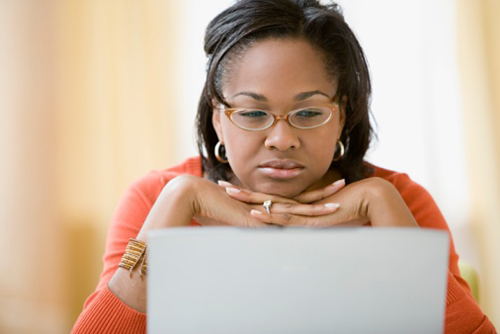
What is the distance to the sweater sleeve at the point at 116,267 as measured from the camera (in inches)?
48.7

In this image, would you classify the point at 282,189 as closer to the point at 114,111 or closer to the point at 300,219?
the point at 300,219

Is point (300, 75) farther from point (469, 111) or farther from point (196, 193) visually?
point (469, 111)

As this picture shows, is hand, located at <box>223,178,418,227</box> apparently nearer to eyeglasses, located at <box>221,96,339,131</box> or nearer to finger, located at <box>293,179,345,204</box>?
finger, located at <box>293,179,345,204</box>

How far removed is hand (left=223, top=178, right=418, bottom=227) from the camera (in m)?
1.28

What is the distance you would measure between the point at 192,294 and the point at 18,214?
1.93 meters

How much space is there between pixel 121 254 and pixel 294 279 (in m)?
0.82

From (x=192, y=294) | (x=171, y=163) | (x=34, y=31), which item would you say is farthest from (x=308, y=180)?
(x=34, y=31)

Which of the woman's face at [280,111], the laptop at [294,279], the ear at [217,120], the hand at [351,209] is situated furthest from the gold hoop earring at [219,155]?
the laptop at [294,279]

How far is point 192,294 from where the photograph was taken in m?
0.77

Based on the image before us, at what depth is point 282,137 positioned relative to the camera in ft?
4.26

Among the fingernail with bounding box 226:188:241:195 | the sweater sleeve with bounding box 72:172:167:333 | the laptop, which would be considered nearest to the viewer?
the laptop

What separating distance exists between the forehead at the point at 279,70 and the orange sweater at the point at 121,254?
0.41 metres

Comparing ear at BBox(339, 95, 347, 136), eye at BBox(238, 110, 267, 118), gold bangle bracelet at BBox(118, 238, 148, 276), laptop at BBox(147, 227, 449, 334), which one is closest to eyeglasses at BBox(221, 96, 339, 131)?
eye at BBox(238, 110, 267, 118)

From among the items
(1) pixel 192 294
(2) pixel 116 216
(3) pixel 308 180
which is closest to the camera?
(1) pixel 192 294
